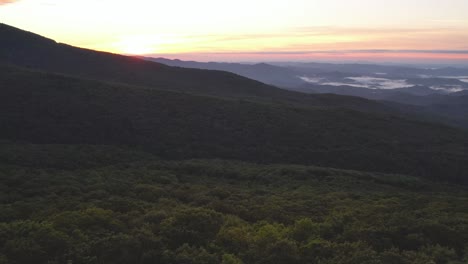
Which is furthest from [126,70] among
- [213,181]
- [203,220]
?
[203,220]

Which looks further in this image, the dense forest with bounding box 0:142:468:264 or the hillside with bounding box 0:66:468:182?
the hillside with bounding box 0:66:468:182

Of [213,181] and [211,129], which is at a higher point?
[211,129]

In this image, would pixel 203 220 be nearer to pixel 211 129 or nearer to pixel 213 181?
pixel 213 181

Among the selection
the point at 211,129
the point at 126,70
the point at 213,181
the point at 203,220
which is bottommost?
the point at 213,181

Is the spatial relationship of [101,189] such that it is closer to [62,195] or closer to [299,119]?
[62,195]

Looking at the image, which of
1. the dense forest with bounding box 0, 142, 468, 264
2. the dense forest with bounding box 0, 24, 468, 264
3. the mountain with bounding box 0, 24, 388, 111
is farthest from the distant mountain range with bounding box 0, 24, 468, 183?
the mountain with bounding box 0, 24, 388, 111

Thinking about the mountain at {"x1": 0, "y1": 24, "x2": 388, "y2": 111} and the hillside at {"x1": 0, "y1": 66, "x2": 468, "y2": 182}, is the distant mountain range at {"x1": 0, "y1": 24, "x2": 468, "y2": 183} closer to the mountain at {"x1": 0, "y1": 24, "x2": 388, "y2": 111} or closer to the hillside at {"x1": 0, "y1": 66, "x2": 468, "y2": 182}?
the hillside at {"x1": 0, "y1": 66, "x2": 468, "y2": 182}
